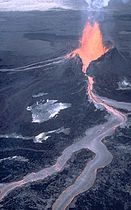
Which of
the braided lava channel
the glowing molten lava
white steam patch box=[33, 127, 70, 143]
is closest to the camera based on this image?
the braided lava channel

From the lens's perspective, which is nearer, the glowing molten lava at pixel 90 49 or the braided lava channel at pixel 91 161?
the braided lava channel at pixel 91 161

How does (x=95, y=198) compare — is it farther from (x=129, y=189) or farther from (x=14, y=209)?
(x=14, y=209)

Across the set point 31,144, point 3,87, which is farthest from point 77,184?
point 3,87

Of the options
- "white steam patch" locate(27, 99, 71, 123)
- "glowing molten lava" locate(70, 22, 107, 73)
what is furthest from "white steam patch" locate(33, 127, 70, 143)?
"glowing molten lava" locate(70, 22, 107, 73)

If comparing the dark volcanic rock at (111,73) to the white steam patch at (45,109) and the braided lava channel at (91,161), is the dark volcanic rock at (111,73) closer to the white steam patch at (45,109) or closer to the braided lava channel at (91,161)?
the braided lava channel at (91,161)

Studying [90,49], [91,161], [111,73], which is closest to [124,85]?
[111,73]

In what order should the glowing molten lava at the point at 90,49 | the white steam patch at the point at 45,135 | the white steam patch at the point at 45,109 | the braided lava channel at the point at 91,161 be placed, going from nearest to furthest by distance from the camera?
the braided lava channel at the point at 91,161 → the white steam patch at the point at 45,135 → the white steam patch at the point at 45,109 → the glowing molten lava at the point at 90,49

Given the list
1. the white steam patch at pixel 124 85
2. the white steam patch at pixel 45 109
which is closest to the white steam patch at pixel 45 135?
the white steam patch at pixel 45 109

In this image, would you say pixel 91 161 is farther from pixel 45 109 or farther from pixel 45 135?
pixel 45 109

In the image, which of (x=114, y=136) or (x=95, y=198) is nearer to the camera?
(x=95, y=198)

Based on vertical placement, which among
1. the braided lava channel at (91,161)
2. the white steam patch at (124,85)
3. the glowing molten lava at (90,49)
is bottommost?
the braided lava channel at (91,161)

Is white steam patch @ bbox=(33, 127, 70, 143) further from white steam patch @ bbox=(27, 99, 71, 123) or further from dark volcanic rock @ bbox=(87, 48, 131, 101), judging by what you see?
dark volcanic rock @ bbox=(87, 48, 131, 101)
